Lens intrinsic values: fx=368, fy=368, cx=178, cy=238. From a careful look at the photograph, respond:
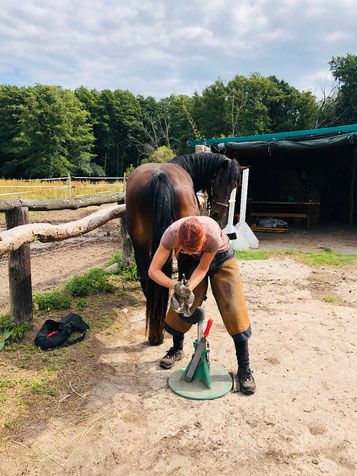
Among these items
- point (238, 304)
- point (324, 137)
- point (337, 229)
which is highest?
point (324, 137)

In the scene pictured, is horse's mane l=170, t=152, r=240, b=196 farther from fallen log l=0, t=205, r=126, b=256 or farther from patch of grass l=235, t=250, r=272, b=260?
patch of grass l=235, t=250, r=272, b=260

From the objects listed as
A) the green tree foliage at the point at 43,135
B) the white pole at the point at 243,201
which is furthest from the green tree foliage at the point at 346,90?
the white pole at the point at 243,201

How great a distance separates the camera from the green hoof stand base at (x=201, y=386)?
8.07 feet

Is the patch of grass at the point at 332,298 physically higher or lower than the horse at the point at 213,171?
lower

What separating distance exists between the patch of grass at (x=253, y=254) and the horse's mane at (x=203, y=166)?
3164 millimetres

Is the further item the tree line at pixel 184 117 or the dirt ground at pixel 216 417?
the tree line at pixel 184 117

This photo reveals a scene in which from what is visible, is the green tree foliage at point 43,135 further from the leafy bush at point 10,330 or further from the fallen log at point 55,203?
the leafy bush at point 10,330

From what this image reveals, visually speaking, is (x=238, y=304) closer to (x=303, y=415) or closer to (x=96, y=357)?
(x=303, y=415)

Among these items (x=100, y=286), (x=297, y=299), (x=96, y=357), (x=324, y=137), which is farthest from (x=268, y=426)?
(x=324, y=137)

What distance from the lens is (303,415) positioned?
2.28 meters

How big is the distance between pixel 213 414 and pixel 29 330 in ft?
6.21

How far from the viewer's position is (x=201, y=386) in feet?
8.46

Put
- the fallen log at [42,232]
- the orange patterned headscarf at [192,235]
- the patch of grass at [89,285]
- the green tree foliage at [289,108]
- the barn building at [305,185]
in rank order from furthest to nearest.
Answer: the green tree foliage at [289,108] → the barn building at [305,185] → the patch of grass at [89,285] → the fallen log at [42,232] → the orange patterned headscarf at [192,235]

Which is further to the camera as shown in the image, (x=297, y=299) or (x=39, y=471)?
(x=297, y=299)
